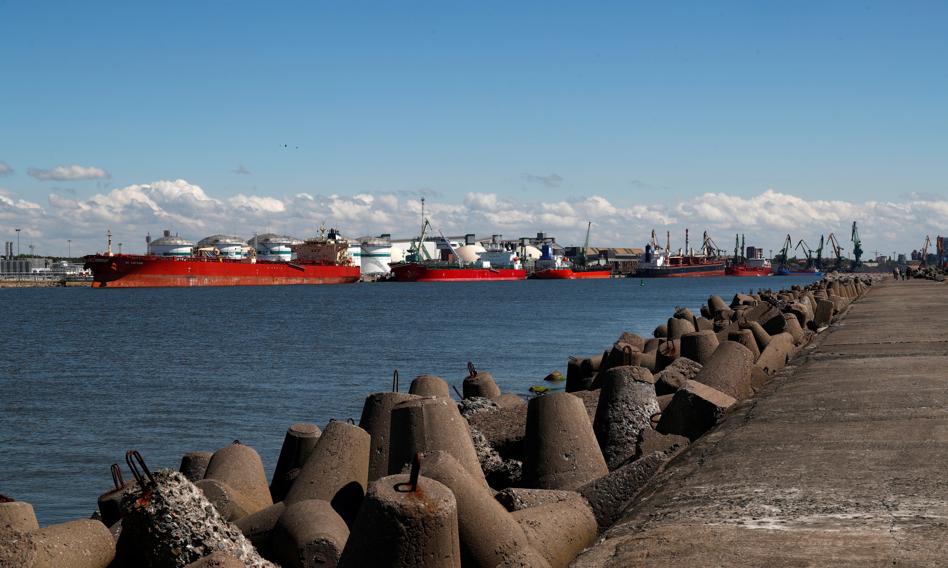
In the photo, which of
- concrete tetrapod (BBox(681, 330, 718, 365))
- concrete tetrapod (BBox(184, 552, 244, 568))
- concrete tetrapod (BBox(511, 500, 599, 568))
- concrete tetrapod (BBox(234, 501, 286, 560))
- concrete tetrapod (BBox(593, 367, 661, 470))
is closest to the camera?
concrete tetrapod (BBox(184, 552, 244, 568))

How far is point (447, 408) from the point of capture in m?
6.05

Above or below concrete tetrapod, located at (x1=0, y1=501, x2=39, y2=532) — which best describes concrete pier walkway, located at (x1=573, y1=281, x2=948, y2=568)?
above

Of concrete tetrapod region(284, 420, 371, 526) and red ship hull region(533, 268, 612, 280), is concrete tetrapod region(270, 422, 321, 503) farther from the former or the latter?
red ship hull region(533, 268, 612, 280)

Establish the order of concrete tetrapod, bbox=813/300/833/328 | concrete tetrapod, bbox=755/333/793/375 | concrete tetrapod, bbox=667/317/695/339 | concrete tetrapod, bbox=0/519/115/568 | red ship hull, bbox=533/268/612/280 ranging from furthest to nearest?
1. red ship hull, bbox=533/268/612/280
2. concrete tetrapod, bbox=813/300/833/328
3. concrete tetrapod, bbox=667/317/695/339
4. concrete tetrapod, bbox=755/333/793/375
5. concrete tetrapod, bbox=0/519/115/568

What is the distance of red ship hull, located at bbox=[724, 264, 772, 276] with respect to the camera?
171 meters

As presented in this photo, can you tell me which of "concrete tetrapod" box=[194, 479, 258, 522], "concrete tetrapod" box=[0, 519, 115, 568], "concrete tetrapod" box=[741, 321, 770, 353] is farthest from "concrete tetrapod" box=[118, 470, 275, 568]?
"concrete tetrapod" box=[741, 321, 770, 353]

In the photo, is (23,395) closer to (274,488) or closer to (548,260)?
(274,488)

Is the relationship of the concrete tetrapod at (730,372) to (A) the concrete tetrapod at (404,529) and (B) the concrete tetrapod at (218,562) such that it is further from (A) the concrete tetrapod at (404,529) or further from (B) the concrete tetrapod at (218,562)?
(B) the concrete tetrapod at (218,562)

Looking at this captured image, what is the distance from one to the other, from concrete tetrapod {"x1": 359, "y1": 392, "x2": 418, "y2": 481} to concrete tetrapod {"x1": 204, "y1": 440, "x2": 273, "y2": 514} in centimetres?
66

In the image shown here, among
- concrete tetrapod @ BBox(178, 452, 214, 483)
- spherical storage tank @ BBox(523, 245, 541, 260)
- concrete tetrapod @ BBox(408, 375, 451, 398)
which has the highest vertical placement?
spherical storage tank @ BBox(523, 245, 541, 260)

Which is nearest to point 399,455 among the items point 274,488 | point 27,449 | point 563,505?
point 563,505

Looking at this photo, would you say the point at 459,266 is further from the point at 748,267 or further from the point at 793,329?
the point at 793,329

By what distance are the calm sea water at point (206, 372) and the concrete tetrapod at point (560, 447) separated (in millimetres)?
4882

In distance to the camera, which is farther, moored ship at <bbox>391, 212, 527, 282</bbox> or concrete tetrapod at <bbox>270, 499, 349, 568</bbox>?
moored ship at <bbox>391, 212, 527, 282</bbox>
